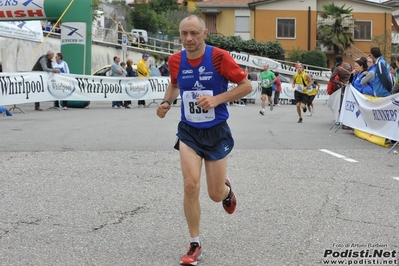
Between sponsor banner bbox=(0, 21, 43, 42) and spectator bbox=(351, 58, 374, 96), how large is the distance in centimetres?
1810

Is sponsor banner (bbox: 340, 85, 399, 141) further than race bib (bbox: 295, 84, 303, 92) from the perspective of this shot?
No

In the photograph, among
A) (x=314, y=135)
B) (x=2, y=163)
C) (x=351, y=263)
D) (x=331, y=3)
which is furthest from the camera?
(x=331, y=3)

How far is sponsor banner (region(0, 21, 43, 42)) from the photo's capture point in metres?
30.3

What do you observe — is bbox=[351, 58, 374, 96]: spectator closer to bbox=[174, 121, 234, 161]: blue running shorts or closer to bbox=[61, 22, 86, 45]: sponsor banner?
bbox=[174, 121, 234, 161]: blue running shorts

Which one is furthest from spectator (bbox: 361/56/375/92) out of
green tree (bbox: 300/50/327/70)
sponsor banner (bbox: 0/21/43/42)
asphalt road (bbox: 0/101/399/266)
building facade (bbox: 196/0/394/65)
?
building facade (bbox: 196/0/394/65)

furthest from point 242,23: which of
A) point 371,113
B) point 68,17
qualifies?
point 371,113

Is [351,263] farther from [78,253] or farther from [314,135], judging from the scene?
[314,135]

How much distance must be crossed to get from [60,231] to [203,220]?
1.38 meters

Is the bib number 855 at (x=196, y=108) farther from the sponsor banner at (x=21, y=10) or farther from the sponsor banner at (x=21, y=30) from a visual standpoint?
the sponsor banner at (x=21, y=30)

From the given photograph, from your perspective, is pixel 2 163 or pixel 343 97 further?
pixel 343 97

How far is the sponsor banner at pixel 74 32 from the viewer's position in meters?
23.8

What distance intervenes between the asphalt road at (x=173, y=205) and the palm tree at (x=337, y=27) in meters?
54.6

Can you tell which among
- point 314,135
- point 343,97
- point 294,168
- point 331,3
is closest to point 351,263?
point 294,168

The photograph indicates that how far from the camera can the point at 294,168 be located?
33.6ft
